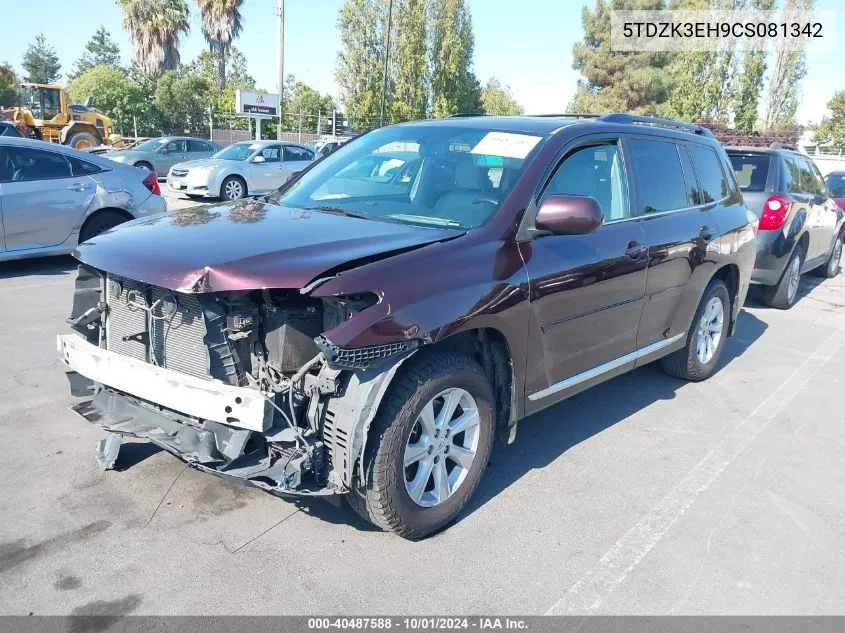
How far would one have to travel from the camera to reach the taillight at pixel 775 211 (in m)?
8.12

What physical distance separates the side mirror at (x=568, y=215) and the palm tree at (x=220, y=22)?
4465 centimetres

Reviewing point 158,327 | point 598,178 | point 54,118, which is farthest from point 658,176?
point 54,118

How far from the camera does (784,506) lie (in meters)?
3.78

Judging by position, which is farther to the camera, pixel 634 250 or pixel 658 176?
pixel 658 176

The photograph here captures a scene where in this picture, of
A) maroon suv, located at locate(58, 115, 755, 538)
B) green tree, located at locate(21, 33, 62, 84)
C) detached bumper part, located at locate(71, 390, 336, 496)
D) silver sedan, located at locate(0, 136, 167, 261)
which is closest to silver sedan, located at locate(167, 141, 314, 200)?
silver sedan, located at locate(0, 136, 167, 261)

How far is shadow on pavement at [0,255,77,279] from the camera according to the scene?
817 cm

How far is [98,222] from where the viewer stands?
825 centimetres

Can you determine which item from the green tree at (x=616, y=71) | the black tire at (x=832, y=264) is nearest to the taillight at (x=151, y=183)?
the black tire at (x=832, y=264)

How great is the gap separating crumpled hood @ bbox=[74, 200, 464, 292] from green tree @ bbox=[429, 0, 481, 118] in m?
43.6

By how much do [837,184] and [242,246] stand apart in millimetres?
14819

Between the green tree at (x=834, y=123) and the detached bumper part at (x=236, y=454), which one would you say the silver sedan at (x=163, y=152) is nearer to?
the detached bumper part at (x=236, y=454)

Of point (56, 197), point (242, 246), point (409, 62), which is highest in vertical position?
point (409, 62)

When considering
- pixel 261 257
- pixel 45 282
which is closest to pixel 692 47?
pixel 45 282

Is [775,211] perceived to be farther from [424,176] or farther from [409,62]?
[409,62]
